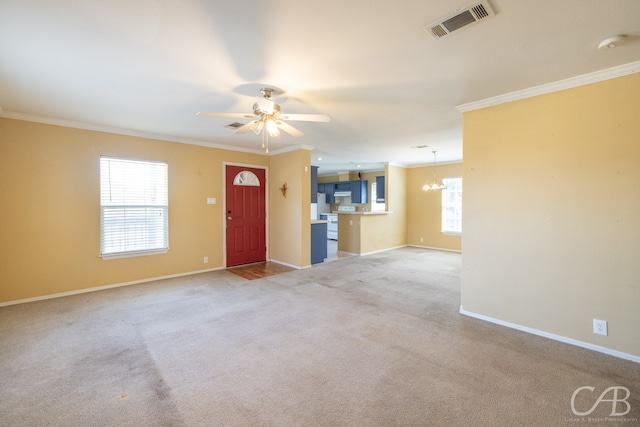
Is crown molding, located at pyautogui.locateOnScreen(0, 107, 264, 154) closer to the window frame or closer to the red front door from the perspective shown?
the red front door

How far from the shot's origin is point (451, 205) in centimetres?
743

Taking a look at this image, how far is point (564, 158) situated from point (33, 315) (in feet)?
20.0

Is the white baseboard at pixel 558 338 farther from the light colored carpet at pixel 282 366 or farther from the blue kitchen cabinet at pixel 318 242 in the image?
the blue kitchen cabinet at pixel 318 242

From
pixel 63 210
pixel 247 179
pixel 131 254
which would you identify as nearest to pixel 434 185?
pixel 247 179

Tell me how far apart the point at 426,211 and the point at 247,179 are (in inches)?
202

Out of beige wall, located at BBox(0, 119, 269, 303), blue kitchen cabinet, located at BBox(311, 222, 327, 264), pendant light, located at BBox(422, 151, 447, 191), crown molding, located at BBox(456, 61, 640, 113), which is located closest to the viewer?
crown molding, located at BBox(456, 61, 640, 113)

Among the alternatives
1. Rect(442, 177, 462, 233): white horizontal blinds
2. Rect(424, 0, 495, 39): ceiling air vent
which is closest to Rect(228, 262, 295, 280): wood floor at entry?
Rect(424, 0, 495, 39): ceiling air vent

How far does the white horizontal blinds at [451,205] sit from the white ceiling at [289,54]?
14.1ft

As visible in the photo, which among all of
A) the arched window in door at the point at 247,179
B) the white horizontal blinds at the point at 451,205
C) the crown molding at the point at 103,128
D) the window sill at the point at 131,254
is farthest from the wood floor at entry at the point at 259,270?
the white horizontal blinds at the point at 451,205

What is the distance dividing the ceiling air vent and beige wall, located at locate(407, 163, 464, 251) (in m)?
6.01

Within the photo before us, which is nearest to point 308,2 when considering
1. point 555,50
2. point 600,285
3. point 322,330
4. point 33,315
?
point 555,50

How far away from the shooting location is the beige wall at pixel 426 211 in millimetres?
7418

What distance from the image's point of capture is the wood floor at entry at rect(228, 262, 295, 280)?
4998 millimetres

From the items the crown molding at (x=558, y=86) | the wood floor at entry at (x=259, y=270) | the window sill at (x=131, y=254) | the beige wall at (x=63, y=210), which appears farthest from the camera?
the wood floor at entry at (x=259, y=270)
